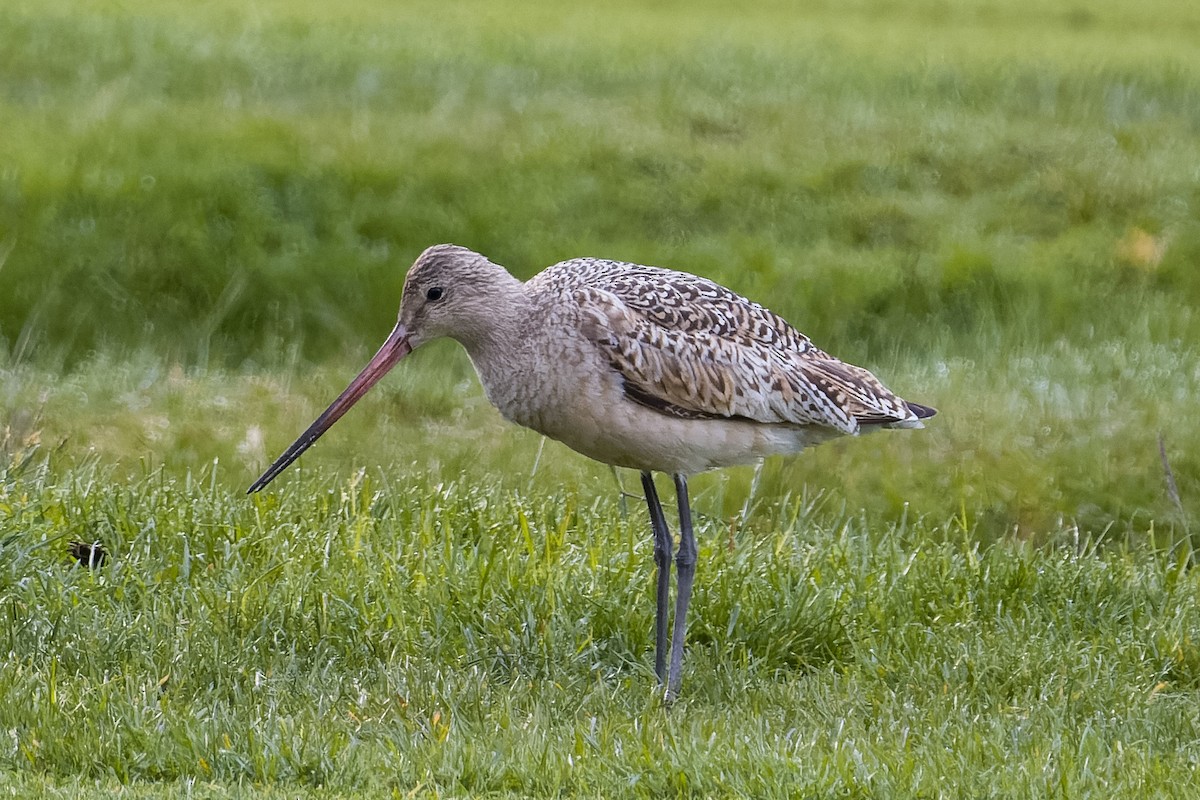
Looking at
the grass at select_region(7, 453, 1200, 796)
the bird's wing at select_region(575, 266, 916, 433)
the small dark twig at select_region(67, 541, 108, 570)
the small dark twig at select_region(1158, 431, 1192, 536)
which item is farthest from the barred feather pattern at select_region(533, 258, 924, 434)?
the small dark twig at select_region(67, 541, 108, 570)

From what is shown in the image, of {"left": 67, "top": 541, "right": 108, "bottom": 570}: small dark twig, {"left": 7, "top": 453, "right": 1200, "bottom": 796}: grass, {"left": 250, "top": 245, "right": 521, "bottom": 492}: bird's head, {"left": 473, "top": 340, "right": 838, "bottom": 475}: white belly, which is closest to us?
{"left": 7, "top": 453, "right": 1200, "bottom": 796}: grass

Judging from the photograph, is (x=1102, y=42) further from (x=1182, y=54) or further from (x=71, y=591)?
(x=71, y=591)

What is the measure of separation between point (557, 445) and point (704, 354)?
136 inches

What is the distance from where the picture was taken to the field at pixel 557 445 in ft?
18.9

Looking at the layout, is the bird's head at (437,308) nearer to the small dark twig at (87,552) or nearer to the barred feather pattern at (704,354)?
the barred feather pattern at (704,354)

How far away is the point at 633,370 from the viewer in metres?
6.27

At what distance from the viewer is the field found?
576 centimetres

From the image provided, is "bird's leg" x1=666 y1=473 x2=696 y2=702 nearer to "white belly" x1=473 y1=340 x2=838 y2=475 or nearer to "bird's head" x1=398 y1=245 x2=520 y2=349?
"white belly" x1=473 y1=340 x2=838 y2=475

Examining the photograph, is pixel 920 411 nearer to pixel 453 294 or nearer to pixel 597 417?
pixel 597 417

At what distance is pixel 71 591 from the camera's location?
6.62 meters

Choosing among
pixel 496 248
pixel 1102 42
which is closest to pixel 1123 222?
pixel 496 248

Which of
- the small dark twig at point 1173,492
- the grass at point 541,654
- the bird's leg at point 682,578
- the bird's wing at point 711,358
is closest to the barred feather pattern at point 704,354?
the bird's wing at point 711,358

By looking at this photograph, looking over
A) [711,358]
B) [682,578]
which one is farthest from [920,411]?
[682,578]

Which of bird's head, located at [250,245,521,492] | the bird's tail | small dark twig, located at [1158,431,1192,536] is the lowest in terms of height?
small dark twig, located at [1158,431,1192,536]
